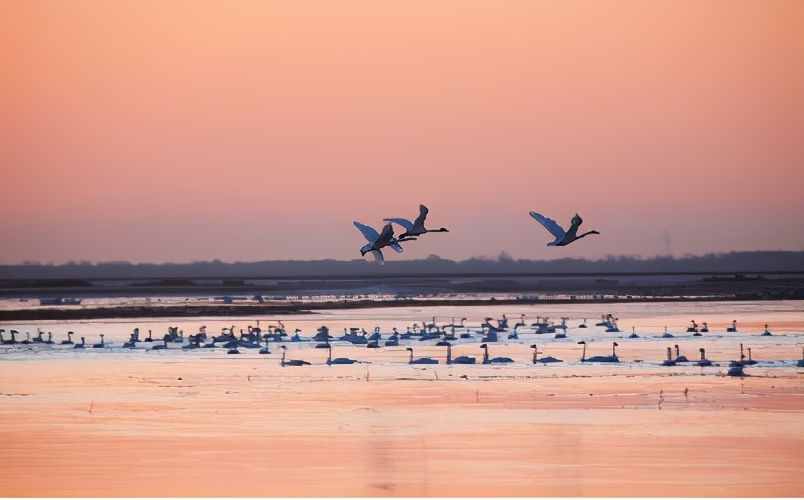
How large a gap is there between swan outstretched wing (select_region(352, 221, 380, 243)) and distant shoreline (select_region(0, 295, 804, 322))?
30637 millimetres

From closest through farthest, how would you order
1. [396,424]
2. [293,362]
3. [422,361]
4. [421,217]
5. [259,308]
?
1. [396,424]
2. [421,217]
3. [422,361]
4. [293,362]
5. [259,308]

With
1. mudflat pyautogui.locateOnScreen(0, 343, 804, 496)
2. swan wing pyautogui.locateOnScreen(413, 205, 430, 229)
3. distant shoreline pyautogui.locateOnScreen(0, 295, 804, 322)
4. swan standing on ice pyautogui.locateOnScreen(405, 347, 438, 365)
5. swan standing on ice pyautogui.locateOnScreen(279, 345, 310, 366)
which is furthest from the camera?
distant shoreline pyautogui.locateOnScreen(0, 295, 804, 322)

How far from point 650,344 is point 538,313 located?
21481 mm

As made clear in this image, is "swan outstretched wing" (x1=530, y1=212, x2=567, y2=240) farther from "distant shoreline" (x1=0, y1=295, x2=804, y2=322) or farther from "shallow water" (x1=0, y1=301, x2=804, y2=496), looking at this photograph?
"distant shoreline" (x1=0, y1=295, x2=804, y2=322)

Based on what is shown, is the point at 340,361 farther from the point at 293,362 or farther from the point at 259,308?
the point at 259,308

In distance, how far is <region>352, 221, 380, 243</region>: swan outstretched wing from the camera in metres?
32.2

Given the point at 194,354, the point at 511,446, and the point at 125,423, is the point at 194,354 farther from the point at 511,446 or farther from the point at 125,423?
the point at 511,446

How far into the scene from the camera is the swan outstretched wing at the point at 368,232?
3222 centimetres

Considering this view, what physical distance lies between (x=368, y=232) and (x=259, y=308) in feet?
124

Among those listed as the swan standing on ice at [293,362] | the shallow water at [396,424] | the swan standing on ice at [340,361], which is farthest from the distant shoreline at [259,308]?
the swan standing on ice at [340,361]

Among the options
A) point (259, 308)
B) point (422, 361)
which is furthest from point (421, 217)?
point (259, 308)

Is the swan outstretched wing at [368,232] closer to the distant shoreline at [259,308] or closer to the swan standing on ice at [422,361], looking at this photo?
the swan standing on ice at [422,361]

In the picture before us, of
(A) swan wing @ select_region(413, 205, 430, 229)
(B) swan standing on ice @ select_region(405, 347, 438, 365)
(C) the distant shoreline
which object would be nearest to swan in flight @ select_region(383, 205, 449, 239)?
(A) swan wing @ select_region(413, 205, 430, 229)

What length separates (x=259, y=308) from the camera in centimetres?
6988
